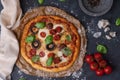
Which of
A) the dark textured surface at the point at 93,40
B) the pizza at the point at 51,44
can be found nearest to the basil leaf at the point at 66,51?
the pizza at the point at 51,44

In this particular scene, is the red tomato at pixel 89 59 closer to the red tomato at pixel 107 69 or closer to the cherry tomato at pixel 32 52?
the red tomato at pixel 107 69

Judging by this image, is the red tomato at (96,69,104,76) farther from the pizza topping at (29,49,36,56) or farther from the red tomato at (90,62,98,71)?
the pizza topping at (29,49,36,56)

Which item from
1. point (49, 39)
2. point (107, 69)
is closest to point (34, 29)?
point (49, 39)

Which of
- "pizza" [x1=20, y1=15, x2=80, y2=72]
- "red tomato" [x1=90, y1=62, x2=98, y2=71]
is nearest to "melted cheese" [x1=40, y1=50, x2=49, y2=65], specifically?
"pizza" [x1=20, y1=15, x2=80, y2=72]

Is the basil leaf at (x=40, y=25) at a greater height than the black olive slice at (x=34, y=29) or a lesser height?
greater


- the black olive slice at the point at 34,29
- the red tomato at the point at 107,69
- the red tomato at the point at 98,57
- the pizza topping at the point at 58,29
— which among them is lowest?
the red tomato at the point at 107,69

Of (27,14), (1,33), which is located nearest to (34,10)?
(27,14)

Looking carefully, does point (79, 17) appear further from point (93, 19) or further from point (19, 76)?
point (19, 76)

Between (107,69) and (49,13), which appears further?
(49,13)

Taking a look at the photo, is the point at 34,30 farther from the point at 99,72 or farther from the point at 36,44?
the point at 99,72
